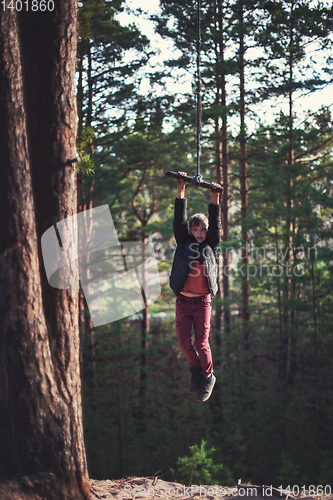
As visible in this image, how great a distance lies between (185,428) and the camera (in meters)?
15.6

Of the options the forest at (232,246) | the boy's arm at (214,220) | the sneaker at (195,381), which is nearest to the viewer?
the boy's arm at (214,220)

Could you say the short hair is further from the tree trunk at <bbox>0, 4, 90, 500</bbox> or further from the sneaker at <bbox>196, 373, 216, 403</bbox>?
the sneaker at <bbox>196, 373, 216, 403</bbox>

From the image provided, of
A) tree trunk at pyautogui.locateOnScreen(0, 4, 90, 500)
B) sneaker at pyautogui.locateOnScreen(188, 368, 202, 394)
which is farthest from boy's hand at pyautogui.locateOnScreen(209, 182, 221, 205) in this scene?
sneaker at pyautogui.locateOnScreen(188, 368, 202, 394)

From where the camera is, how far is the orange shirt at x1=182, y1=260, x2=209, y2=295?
14.2 feet

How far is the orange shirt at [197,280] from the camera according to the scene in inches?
171

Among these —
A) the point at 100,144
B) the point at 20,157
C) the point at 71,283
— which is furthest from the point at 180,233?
the point at 100,144

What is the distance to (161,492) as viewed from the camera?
4824 mm

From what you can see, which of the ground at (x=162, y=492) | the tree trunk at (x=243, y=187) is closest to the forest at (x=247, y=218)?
the tree trunk at (x=243, y=187)

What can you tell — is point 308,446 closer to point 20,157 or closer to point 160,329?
point 160,329

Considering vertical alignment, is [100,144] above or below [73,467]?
above

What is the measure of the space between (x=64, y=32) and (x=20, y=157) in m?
1.35

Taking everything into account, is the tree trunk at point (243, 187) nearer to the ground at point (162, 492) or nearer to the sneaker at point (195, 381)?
the ground at point (162, 492)

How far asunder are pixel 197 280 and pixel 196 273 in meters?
0.07

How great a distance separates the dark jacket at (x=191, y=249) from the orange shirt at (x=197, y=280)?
0.06 metres
